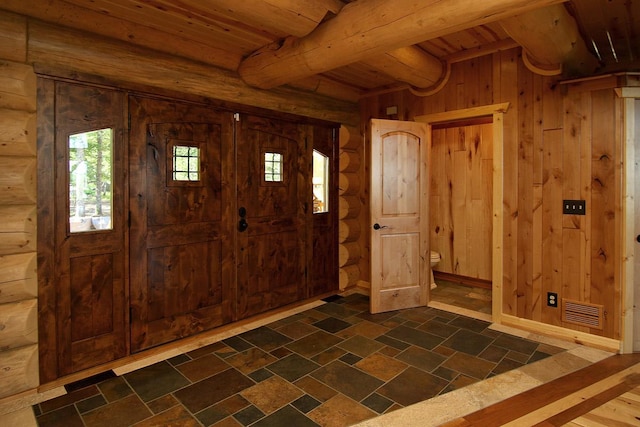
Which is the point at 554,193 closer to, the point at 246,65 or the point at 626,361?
the point at 626,361

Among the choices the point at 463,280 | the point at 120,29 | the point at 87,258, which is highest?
the point at 120,29

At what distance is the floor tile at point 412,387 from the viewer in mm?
2289

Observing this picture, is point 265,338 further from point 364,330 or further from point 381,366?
point 381,366

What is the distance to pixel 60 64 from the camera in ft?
8.04

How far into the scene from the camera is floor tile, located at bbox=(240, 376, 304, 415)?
7.30 ft

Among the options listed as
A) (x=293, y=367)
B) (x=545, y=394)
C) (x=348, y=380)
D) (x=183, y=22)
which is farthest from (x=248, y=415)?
(x=183, y=22)

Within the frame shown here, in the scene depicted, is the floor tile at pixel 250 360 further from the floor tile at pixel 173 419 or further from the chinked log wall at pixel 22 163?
the chinked log wall at pixel 22 163

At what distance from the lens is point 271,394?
7.70 feet

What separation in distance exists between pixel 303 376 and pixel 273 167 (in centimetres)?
216

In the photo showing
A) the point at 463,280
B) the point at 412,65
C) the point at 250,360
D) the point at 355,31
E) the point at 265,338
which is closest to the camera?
the point at 355,31

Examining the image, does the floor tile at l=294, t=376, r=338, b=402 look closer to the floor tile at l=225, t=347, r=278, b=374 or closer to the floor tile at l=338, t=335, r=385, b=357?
the floor tile at l=225, t=347, r=278, b=374

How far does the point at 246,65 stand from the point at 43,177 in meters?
1.91

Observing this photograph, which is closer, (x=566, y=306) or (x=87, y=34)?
(x=87, y=34)

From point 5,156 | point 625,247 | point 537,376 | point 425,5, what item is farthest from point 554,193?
point 5,156
